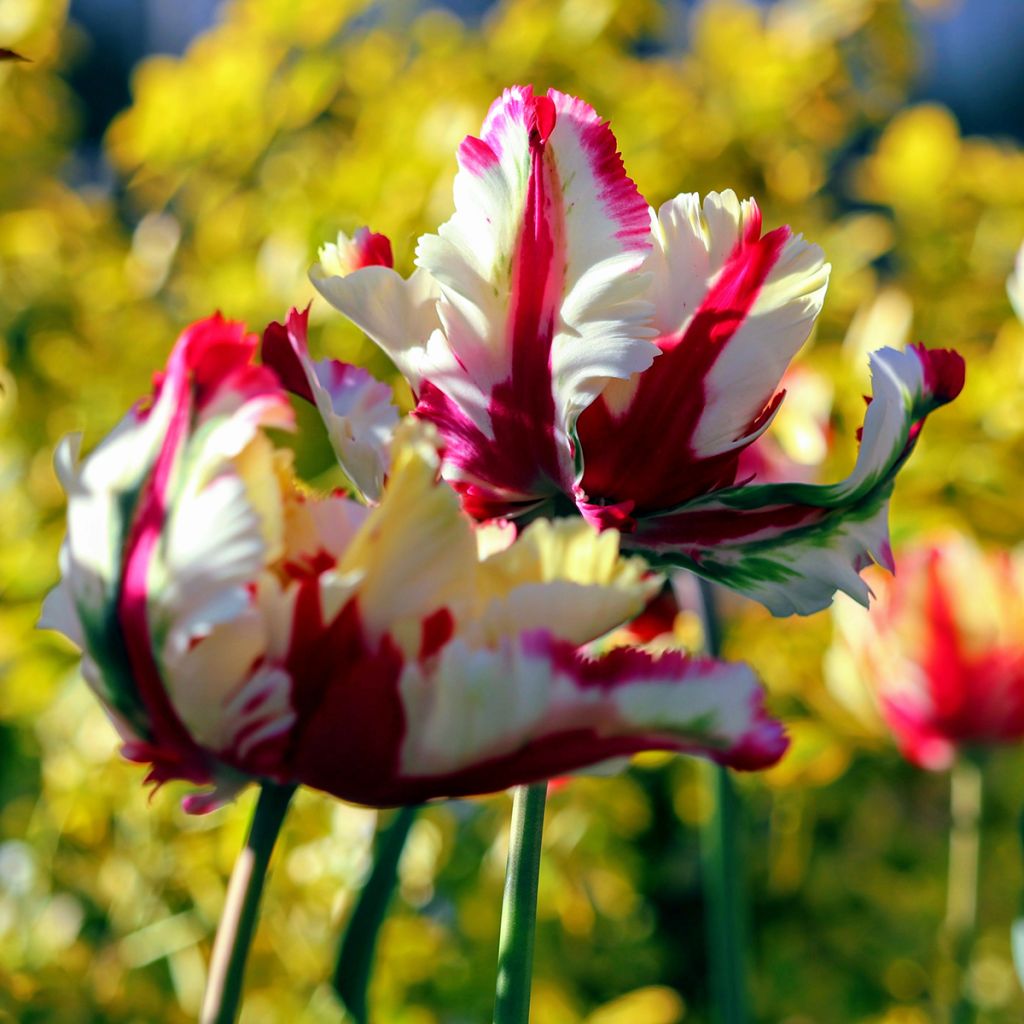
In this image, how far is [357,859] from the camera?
0.53 metres

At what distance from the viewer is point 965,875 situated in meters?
0.57

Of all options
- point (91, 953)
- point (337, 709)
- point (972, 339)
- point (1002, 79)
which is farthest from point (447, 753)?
point (1002, 79)

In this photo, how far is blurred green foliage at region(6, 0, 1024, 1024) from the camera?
0.59 metres

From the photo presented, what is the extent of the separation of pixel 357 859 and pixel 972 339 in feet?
2.12

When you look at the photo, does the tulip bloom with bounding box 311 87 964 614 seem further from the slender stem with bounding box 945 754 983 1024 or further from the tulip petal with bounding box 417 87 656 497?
the slender stem with bounding box 945 754 983 1024

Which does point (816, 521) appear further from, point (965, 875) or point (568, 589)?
point (965, 875)

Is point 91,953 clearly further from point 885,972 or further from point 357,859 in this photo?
point 885,972

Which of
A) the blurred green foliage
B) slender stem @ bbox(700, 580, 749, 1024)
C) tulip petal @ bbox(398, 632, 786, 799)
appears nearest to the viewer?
tulip petal @ bbox(398, 632, 786, 799)

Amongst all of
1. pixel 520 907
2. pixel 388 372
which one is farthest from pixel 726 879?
pixel 388 372

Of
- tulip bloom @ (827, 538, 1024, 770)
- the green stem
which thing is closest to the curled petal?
the green stem

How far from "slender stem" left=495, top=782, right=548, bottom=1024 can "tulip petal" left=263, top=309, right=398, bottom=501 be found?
6 cm

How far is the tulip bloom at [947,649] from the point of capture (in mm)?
531

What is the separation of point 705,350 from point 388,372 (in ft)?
1.56

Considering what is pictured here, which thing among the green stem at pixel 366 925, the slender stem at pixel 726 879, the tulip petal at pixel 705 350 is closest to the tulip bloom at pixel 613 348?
the tulip petal at pixel 705 350
